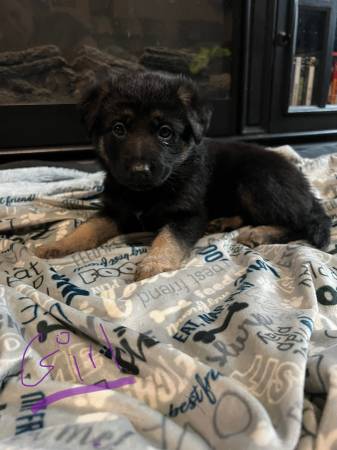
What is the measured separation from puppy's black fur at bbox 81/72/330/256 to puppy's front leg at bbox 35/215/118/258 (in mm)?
55

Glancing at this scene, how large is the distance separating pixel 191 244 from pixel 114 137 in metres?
0.50

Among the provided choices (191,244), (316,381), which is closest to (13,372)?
(316,381)

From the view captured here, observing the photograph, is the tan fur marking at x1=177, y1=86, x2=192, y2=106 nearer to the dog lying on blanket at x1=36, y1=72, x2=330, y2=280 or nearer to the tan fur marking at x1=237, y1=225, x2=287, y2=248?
the dog lying on blanket at x1=36, y1=72, x2=330, y2=280

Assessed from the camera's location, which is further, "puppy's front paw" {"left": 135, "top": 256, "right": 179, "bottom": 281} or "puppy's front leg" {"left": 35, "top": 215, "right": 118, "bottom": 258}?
"puppy's front leg" {"left": 35, "top": 215, "right": 118, "bottom": 258}

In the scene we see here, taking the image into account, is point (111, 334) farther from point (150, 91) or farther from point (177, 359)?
point (150, 91)

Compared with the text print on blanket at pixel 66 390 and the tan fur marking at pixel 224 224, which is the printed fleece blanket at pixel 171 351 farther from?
the tan fur marking at pixel 224 224

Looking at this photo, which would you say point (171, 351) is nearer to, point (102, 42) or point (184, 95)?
point (184, 95)

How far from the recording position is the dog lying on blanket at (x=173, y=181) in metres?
1.51

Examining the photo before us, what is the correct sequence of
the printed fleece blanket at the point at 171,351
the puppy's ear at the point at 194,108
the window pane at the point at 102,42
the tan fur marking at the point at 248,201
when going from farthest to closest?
the window pane at the point at 102,42 < the tan fur marking at the point at 248,201 < the puppy's ear at the point at 194,108 < the printed fleece blanket at the point at 171,351

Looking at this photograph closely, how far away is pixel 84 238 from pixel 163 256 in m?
0.40

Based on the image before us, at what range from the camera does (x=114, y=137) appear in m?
1.57

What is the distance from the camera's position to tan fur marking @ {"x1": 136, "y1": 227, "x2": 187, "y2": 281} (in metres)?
1.36

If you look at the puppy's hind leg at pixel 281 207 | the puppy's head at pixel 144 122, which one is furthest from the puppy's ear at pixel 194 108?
the puppy's hind leg at pixel 281 207

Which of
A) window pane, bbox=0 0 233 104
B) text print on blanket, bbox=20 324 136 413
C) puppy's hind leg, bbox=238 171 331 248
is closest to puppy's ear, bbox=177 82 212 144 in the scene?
puppy's hind leg, bbox=238 171 331 248
